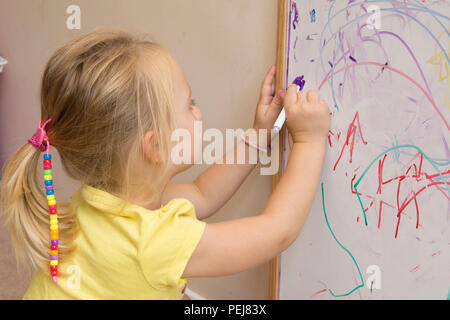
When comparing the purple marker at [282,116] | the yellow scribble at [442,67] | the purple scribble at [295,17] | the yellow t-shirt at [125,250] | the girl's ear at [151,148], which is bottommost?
the yellow t-shirt at [125,250]

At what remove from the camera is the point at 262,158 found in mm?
910

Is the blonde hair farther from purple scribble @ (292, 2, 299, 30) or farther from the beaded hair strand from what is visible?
purple scribble @ (292, 2, 299, 30)

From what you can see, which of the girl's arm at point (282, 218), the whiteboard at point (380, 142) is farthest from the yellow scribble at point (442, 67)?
the girl's arm at point (282, 218)

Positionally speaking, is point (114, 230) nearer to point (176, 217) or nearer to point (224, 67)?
point (176, 217)

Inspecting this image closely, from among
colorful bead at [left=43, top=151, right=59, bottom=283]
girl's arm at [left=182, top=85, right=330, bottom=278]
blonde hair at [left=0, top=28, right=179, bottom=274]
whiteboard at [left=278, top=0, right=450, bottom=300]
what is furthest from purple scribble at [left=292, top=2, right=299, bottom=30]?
colorful bead at [left=43, top=151, right=59, bottom=283]

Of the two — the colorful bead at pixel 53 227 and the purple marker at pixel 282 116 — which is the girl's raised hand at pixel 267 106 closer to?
the purple marker at pixel 282 116

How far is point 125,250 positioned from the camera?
68cm

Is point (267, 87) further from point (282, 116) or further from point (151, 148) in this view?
point (151, 148)

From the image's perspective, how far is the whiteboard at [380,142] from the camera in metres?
0.64

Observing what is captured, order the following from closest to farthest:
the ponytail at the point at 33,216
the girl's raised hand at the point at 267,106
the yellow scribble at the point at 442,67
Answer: the yellow scribble at the point at 442,67 < the ponytail at the point at 33,216 < the girl's raised hand at the point at 267,106

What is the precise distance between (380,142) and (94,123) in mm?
450

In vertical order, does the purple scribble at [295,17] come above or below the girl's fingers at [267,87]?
above
